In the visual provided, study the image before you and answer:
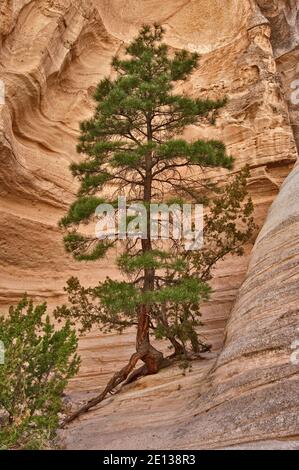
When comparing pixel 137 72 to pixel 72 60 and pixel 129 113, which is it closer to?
pixel 129 113

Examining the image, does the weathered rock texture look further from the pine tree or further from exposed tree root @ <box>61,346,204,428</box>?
the pine tree

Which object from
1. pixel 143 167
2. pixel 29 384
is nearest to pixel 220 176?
pixel 143 167

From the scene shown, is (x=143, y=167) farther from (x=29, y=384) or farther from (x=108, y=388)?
(x=29, y=384)

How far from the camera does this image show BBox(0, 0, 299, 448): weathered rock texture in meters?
8.79

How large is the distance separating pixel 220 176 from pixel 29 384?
44.8 ft

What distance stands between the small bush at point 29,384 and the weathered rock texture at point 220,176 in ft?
3.88

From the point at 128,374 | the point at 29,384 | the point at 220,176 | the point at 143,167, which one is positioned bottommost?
the point at 29,384

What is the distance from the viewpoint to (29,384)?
9.55 meters

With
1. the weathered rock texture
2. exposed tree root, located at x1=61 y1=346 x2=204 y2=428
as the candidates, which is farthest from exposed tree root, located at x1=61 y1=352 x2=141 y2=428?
the weathered rock texture

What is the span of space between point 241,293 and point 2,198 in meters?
9.71

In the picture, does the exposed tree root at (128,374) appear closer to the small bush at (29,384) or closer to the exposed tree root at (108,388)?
the exposed tree root at (108,388)

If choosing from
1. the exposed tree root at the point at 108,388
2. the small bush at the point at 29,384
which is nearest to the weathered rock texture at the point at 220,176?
the exposed tree root at the point at 108,388

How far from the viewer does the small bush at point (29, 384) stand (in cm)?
840

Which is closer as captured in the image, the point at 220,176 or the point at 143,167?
the point at 143,167
